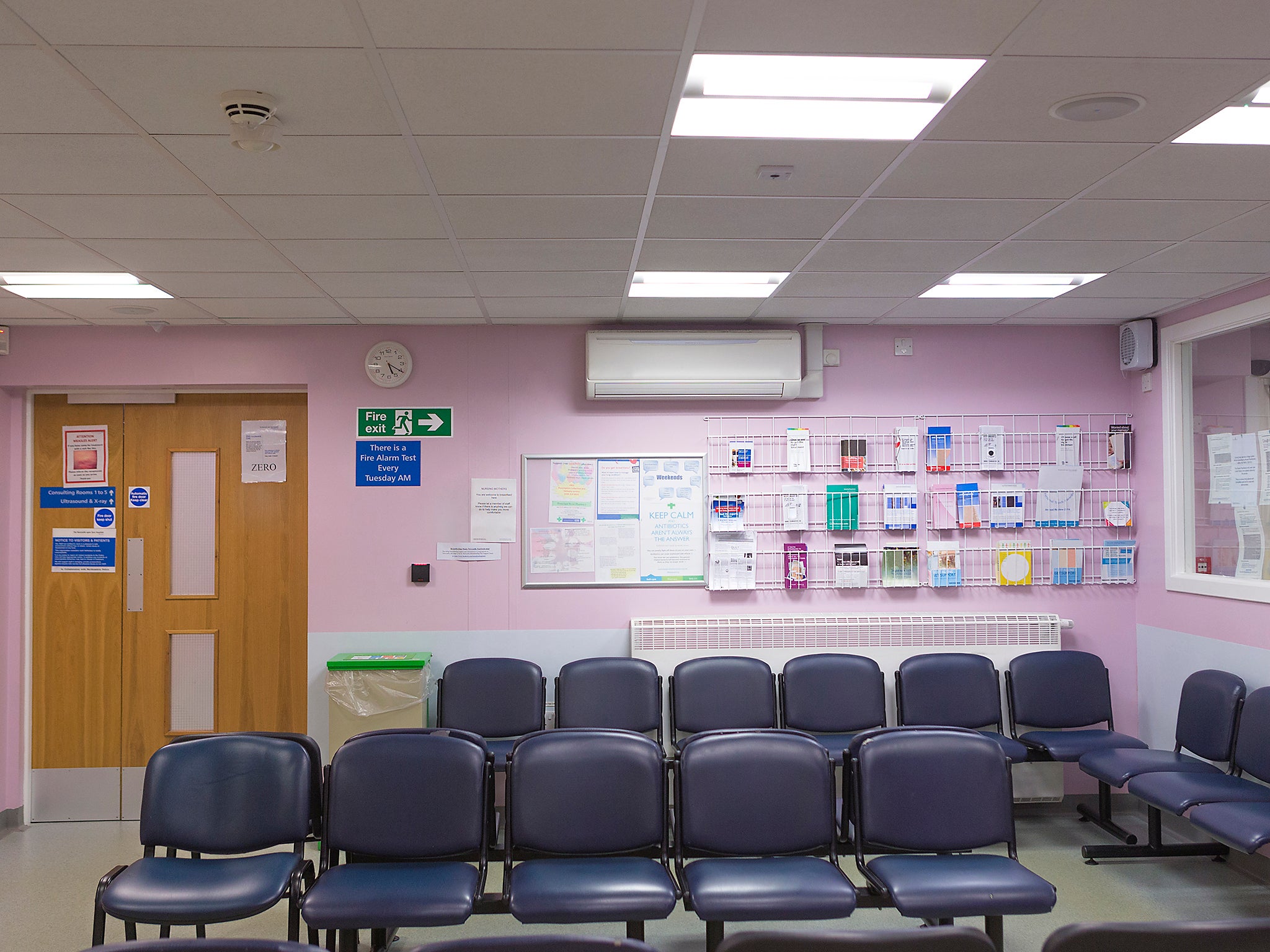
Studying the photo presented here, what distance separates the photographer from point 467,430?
4.90 metres

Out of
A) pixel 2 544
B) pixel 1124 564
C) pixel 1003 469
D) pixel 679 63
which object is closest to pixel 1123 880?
pixel 1124 564

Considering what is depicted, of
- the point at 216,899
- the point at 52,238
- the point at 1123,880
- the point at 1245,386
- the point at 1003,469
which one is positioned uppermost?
the point at 52,238

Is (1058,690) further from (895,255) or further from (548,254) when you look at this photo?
(548,254)

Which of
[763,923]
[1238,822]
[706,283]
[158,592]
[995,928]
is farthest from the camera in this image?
[158,592]

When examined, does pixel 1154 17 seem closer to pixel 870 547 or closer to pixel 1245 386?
pixel 1245 386

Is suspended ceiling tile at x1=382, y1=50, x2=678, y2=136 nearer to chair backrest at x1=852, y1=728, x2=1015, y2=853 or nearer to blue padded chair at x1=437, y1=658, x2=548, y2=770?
chair backrest at x1=852, y1=728, x2=1015, y2=853

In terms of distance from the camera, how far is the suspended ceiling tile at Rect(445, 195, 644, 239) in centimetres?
286

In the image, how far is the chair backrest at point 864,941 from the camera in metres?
1.68

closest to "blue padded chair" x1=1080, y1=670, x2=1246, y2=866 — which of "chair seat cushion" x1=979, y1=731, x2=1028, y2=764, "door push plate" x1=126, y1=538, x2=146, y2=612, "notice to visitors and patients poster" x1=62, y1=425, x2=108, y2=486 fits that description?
"chair seat cushion" x1=979, y1=731, x2=1028, y2=764

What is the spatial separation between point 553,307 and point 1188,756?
3891 mm

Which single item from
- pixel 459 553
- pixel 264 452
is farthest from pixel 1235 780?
pixel 264 452

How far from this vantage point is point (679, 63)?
1.99m

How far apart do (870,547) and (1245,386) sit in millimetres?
1988

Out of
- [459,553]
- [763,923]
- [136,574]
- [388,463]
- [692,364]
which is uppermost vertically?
[692,364]
